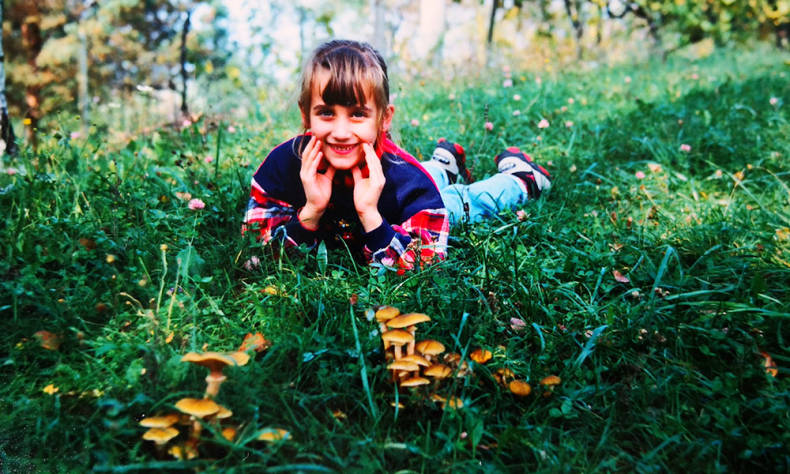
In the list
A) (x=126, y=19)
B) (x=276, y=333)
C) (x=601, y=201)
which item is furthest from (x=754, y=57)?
(x=126, y=19)

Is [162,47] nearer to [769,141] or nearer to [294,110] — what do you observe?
[294,110]

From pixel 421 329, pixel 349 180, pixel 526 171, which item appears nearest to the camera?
pixel 421 329

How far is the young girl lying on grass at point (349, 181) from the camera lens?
90.4 inches

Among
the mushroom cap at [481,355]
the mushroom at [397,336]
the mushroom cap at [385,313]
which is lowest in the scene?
the mushroom cap at [481,355]

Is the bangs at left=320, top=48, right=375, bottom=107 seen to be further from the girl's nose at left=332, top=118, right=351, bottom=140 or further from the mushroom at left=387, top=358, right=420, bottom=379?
the mushroom at left=387, top=358, right=420, bottom=379

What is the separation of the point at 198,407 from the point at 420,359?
64 centimetres

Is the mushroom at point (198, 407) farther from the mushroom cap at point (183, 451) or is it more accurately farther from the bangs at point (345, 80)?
the bangs at point (345, 80)

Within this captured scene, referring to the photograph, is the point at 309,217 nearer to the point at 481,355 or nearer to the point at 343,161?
the point at 343,161

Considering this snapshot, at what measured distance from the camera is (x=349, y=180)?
2.53m

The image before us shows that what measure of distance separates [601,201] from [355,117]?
5.84 feet

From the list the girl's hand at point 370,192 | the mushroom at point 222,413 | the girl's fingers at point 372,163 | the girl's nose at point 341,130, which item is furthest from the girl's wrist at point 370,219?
the mushroom at point 222,413

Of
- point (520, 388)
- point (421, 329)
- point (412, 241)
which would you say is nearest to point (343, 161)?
point (412, 241)

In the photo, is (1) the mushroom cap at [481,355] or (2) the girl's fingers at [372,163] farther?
(2) the girl's fingers at [372,163]

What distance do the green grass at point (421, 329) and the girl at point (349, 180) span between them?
16cm
